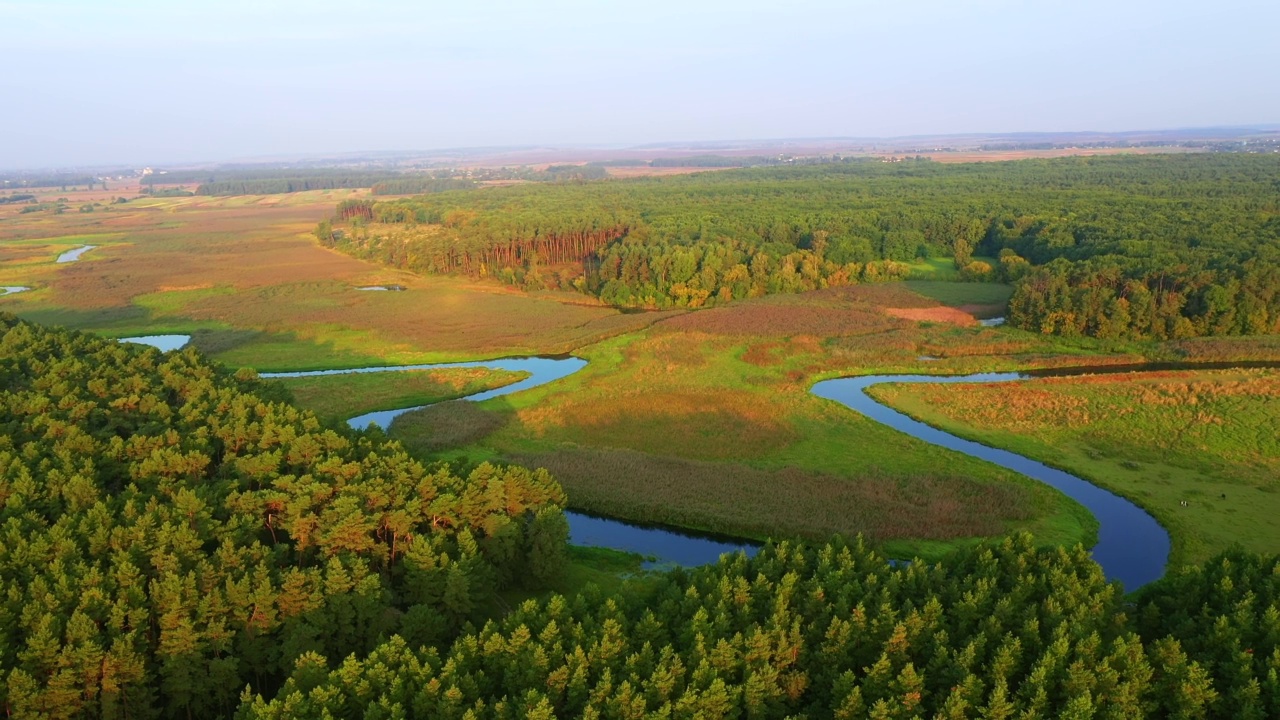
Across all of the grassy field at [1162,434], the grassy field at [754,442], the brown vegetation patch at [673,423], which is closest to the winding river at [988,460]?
the grassy field at [1162,434]

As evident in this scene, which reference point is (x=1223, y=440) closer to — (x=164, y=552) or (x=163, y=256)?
(x=164, y=552)

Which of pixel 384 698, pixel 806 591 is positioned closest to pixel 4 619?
pixel 384 698

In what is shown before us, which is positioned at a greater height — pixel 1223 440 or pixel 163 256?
pixel 163 256

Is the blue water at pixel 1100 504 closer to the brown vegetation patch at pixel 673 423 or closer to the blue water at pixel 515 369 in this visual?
the brown vegetation patch at pixel 673 423

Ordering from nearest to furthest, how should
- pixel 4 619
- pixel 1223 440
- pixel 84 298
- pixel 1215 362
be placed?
pixel 4 619 < pixel 1223 440 < pixel 1215 362 < pixel 84 298

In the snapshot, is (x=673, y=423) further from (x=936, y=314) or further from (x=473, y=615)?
(x=936, y=314)
